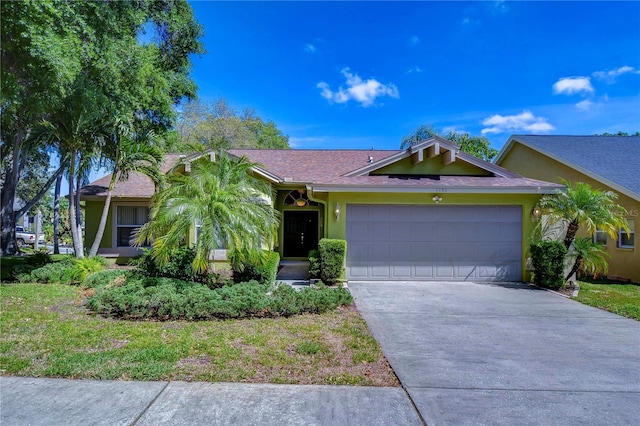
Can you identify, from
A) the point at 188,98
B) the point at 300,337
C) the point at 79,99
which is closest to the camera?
the point at 300,337

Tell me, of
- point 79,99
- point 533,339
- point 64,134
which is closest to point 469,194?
point 533,339

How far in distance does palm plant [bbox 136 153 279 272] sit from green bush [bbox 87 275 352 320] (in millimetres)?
852

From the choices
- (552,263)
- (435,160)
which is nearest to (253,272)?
(435,160)

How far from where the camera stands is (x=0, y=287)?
8.67 meters

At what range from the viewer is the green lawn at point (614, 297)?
24.1ft

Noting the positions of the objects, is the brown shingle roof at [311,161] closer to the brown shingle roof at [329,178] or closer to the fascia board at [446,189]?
the brown shingle roof at [329,178]

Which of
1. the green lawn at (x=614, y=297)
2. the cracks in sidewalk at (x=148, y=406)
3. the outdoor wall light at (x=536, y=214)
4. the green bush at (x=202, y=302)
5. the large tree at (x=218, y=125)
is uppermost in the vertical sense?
the large tree at (x=218, y=125)

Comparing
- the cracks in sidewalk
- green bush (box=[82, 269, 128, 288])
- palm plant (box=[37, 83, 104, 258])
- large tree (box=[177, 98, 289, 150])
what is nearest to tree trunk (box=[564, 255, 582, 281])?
the cracks in sidewalk

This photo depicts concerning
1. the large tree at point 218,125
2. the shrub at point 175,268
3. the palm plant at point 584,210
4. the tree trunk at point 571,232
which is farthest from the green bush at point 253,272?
the large tree at point 218,125

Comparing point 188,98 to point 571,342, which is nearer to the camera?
point 571,342

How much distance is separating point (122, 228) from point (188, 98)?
6604mm

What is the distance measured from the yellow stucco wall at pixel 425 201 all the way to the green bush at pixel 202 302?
3464mm

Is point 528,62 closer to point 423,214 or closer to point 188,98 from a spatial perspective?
point 423,214

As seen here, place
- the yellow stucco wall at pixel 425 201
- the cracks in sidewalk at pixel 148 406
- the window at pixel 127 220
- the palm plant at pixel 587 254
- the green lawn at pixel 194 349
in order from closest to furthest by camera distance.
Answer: the cracks in sidewalk at pixel 148 406 → the green lawn at pixel 194 349 → the palm plant at pixel 587 254 → the yellow stucco wall at pixel 425 201 → the window at pixel 127 220
